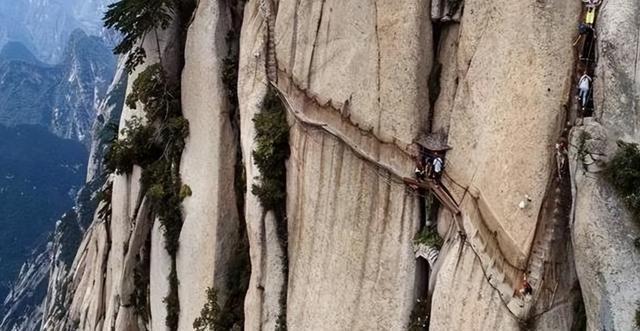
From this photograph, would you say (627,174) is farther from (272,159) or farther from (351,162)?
(272,159)

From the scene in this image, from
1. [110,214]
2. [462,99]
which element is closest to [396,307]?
[462,99]

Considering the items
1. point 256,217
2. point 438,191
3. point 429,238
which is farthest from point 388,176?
point 256,217

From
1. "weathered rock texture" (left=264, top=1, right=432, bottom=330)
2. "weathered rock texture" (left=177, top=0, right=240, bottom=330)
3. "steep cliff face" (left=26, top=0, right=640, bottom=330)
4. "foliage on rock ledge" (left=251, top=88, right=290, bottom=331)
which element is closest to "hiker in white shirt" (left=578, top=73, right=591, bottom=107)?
"steep cliff face" (left=26, top=0, right=640, bottom=330)

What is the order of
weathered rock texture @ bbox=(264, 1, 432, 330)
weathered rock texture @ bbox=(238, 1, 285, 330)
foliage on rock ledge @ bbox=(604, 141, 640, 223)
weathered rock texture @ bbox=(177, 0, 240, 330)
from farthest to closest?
weathered rock texture @ bbox=(177, 0, 240, 330)
weathered rock texture @ bbox=(238, 1, 285, 330)
weathered rock texture @ bbox=(264, 1, 432, 330)
foliage on rock ledge @ bbox=(604, 141, 640, 223)

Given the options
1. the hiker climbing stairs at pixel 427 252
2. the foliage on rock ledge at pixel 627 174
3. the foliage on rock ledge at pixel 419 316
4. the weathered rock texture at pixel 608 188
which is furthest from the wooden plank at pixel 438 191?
the foliage on rock ledge at pixel 627 174

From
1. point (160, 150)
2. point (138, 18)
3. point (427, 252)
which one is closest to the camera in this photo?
point (427, 252)

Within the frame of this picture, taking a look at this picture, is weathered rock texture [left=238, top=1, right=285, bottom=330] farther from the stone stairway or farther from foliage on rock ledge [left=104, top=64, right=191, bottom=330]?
the stone stairway
